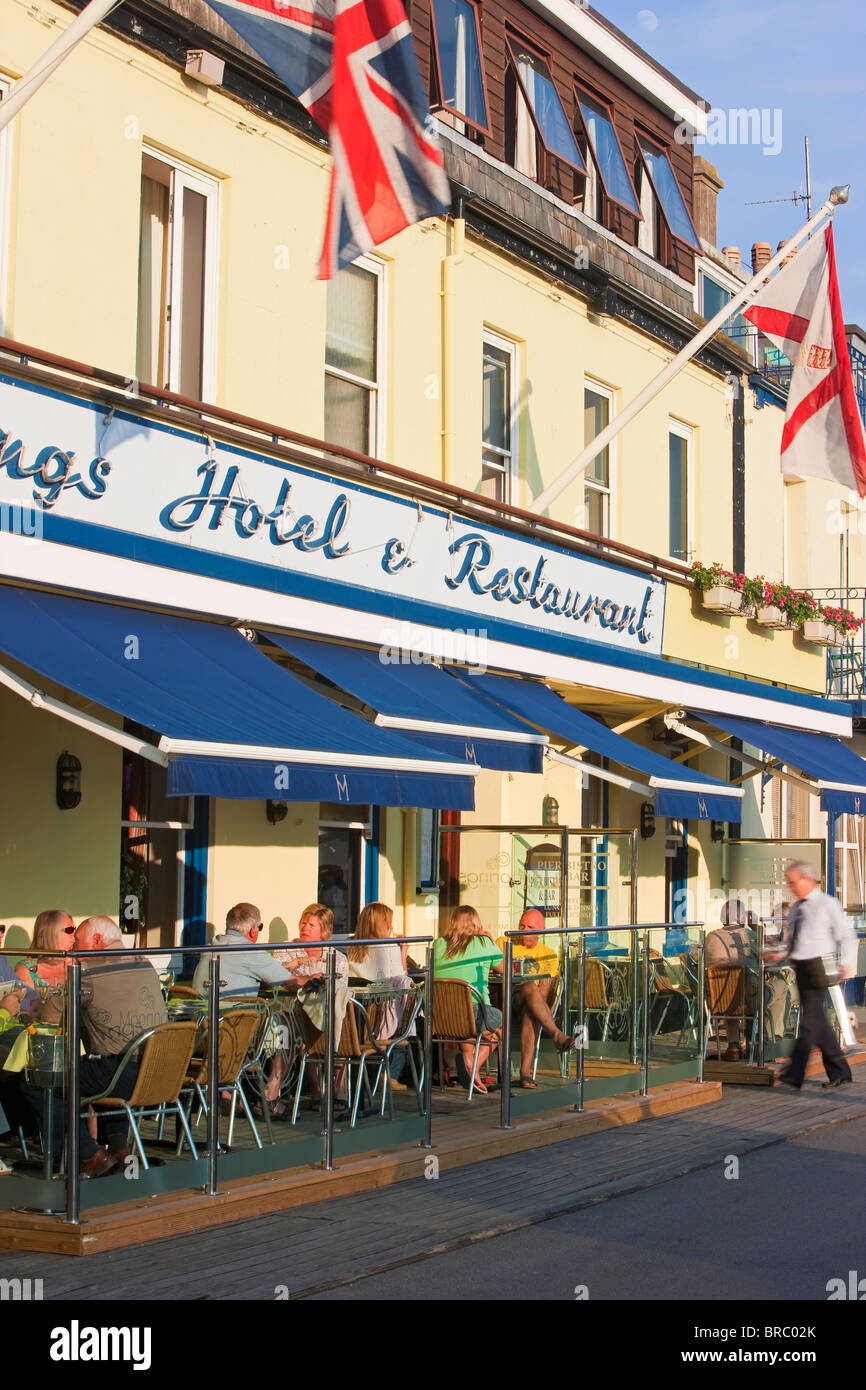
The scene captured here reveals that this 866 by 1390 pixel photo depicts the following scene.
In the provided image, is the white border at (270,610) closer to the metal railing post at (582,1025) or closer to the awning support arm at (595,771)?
the awning support arm at (595,771)

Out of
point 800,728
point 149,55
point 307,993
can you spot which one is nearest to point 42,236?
point 149,55

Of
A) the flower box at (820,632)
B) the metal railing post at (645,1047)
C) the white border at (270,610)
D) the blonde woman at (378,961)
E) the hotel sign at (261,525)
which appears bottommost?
the metal railing post at (645,1047)

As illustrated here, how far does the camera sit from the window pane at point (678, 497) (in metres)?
19.8

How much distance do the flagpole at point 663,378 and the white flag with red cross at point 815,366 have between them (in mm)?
193

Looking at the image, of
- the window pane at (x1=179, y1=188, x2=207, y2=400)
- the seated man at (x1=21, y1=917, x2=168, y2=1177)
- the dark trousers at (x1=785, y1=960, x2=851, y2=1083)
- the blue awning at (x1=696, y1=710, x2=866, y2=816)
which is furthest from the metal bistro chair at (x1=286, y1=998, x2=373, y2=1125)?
the blue awning at (x1=696, y1=710, x2=866, y2=816)

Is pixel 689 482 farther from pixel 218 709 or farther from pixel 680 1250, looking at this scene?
pixel 680 1250

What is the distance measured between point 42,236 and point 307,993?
18.1ft

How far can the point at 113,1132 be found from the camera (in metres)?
7.39

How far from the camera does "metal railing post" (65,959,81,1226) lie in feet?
22.8

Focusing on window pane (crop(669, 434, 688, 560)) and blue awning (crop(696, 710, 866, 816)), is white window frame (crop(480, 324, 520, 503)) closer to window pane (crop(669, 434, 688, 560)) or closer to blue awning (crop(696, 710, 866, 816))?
blue awning (crop(696, 710, 866, 816))

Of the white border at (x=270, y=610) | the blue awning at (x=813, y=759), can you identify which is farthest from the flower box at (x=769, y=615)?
the white border at (x=270, y=610)

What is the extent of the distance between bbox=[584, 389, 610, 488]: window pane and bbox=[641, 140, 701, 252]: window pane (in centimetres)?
321
